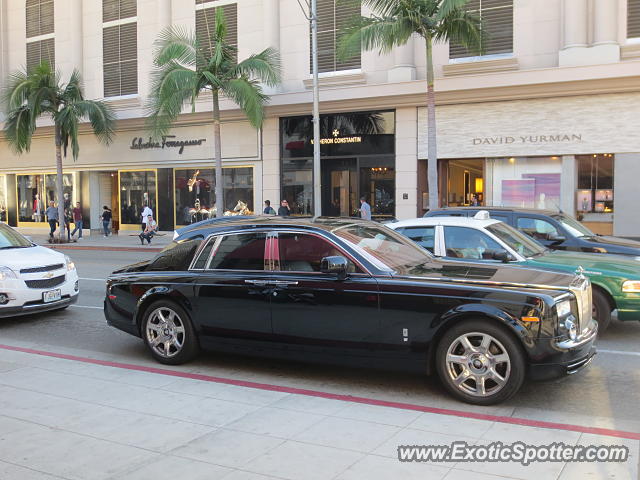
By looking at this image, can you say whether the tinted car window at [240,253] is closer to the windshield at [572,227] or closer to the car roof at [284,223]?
the car roof at [284,223]

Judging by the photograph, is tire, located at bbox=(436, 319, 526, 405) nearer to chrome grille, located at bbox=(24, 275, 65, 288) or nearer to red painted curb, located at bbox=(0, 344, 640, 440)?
red painted curb, located at bbox=(0, 344, 640, 440)

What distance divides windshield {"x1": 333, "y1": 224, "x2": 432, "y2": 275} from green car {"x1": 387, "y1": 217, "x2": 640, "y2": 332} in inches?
47.9

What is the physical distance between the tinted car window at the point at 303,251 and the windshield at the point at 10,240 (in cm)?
586

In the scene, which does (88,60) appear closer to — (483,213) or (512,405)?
(483,213)

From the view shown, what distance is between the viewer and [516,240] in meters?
8.27

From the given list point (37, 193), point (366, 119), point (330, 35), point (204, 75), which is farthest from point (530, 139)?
point (37, 193)

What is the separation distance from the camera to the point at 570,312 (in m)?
5.36

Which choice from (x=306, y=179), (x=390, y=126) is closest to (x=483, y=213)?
(x=390, y=126)

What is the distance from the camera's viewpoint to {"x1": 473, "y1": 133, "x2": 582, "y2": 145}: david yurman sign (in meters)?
20.2

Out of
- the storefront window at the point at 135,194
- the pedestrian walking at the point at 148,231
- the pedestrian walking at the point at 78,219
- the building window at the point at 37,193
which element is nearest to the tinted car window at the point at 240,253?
the pedestrian walking at the point at 148,231

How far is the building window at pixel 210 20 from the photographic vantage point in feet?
87.7

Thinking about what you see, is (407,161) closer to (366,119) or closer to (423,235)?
(366,119)

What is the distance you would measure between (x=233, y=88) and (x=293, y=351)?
16.8 metres

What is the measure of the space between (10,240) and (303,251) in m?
6.36
